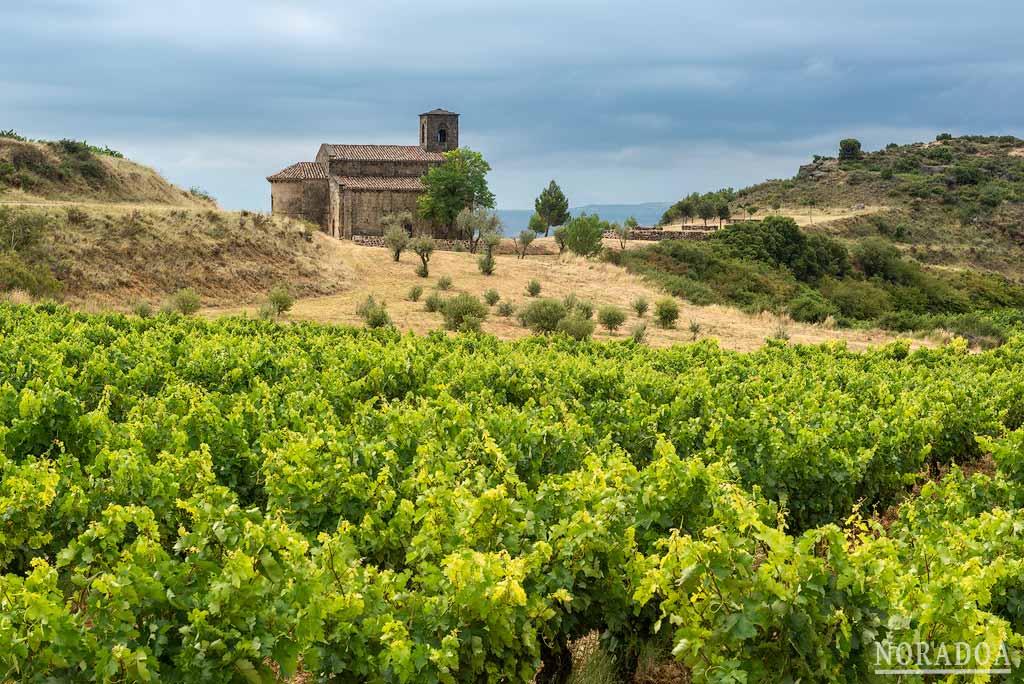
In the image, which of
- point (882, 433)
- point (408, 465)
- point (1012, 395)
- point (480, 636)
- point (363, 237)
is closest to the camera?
point (480, 636)

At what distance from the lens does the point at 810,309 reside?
4769cm

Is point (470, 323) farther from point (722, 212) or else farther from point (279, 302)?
point (722, 212)

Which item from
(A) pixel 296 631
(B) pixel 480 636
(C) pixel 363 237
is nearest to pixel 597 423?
(B) pixel 480 636

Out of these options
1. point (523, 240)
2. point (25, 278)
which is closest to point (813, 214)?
point (523, 240)

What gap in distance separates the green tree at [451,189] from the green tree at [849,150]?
6735cm

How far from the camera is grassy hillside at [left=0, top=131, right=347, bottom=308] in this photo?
33062 mm

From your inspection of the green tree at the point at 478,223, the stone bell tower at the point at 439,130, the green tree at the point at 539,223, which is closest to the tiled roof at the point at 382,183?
the green tree at the point at 478,223

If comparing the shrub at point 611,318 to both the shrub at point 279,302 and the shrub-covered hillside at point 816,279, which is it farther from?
the shrub-covered hillside at point 816,279

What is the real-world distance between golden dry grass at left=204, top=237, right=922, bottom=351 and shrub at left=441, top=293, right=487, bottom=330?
0.48 m

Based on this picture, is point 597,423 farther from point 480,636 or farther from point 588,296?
point 588,296

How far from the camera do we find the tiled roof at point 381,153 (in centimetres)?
6694

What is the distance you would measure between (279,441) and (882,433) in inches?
293

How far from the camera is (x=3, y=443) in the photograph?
965cm

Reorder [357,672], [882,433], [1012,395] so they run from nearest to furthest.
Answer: [357,672]
[882,433]
[1012,395]
